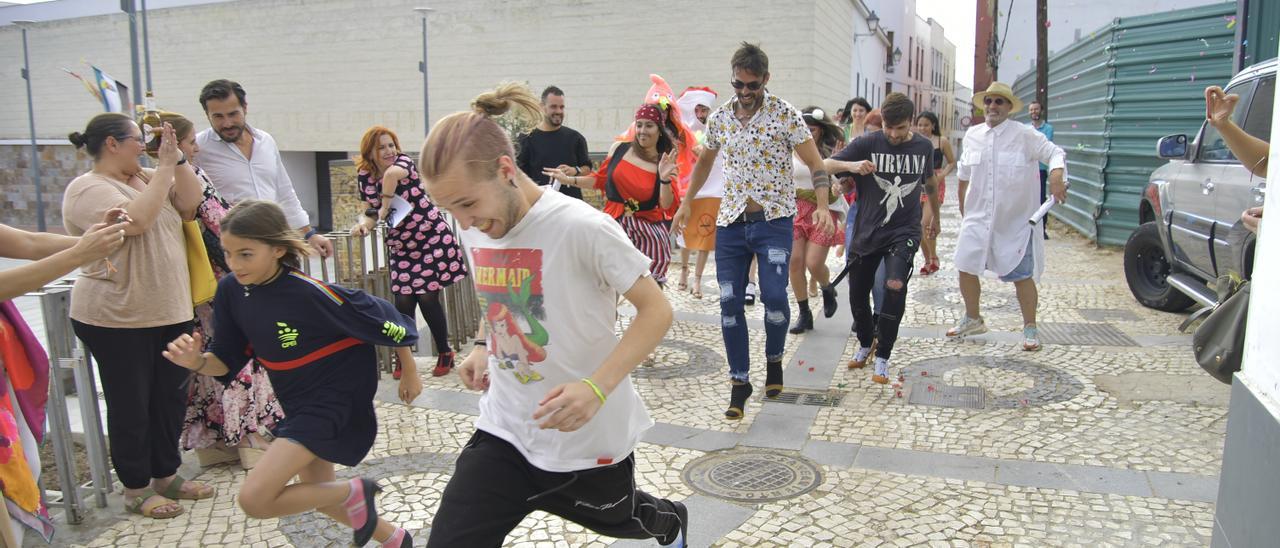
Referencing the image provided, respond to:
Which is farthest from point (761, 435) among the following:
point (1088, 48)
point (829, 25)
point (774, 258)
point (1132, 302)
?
point (829, 25)

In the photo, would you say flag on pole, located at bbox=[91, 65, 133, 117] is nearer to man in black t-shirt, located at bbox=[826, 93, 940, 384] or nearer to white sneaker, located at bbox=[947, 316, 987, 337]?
man in black t-shirt, located at bbox=[826, 93, 940, 384]

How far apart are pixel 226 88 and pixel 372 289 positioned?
1686 millimetres

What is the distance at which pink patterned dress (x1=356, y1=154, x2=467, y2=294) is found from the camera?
5586 millimetres

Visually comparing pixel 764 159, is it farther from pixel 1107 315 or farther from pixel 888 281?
pixel 1107 315

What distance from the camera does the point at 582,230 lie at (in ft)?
7.47

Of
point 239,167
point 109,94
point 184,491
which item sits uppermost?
point 109,94

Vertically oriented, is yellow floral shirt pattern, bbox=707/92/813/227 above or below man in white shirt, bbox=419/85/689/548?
above

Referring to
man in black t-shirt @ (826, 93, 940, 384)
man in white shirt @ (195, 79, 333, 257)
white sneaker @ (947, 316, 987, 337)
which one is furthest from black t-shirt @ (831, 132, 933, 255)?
man in white shirt @ (195, 79, 333, 257)

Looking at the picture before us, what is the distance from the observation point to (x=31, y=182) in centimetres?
2280

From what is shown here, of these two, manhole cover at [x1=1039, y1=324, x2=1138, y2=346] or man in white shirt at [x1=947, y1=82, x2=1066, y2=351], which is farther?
manhole cover at [x1=1039, y1=324, x2=1138, y2=346]

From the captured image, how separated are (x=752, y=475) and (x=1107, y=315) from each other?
15.6ft

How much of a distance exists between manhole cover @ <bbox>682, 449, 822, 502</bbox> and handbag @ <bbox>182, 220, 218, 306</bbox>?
2393 millimetres

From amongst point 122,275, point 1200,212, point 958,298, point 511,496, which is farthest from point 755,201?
point 958,298

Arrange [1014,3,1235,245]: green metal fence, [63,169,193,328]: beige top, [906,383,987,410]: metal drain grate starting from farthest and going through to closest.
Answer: [1014,3,1235,245]: green metal fence → [906,383,987,410]: metal drain grate → [63,169,193,328]: beige top
